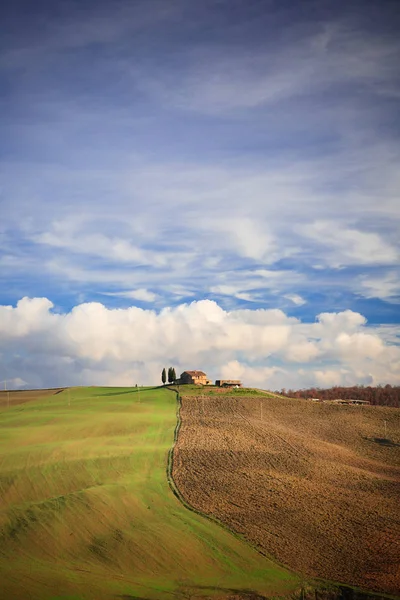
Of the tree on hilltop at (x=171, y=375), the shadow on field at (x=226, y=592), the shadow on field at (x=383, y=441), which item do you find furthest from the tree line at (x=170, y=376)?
the shadow on field at (x=226, y=592)

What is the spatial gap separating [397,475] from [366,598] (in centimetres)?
3290

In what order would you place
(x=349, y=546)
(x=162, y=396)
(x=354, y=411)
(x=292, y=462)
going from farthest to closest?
(x=162, y=396) → (x=354, y=411) → (x=292, y=462) → (x=349, y=546)

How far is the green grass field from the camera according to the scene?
28.1m

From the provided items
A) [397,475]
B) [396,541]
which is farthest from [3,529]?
[397,475]

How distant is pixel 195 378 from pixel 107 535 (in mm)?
80356

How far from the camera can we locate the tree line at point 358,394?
149 meters

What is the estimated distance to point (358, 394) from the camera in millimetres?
156000

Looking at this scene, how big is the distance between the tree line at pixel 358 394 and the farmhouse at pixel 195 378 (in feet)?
127

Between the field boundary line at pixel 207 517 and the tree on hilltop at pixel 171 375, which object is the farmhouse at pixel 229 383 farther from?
the field boundary line at pixel 207 517

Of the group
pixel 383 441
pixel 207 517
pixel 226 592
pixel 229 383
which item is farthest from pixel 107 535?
pixel 229 383

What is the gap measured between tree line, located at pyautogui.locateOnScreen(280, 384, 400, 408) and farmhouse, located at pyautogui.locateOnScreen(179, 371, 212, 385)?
3879 centimetres

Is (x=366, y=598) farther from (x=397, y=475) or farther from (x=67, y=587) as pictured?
(x=397, y=475)

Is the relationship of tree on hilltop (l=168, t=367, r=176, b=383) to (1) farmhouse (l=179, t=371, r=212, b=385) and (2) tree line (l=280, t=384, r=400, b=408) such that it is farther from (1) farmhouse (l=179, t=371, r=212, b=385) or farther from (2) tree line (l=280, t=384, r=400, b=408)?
(2) tree line (l=280, t=384, r=400, b=408)

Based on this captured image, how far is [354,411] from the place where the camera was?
92875 mm
